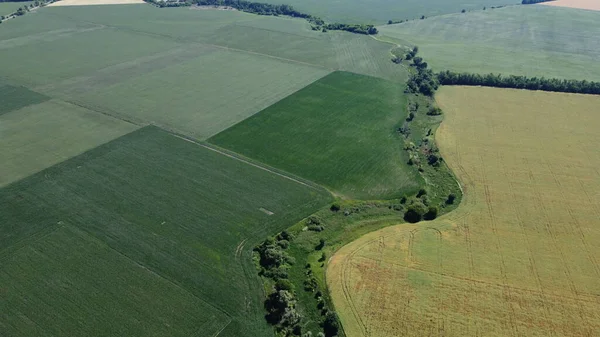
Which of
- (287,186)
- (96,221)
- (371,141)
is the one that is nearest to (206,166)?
(287,186)

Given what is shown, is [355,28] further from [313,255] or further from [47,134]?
[313,255]

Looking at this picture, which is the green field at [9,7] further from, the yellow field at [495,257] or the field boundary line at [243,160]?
the yellow field at [495,257]

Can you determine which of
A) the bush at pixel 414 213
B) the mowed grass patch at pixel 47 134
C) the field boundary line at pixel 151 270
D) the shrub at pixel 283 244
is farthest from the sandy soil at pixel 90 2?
the bush at pixel 414 213

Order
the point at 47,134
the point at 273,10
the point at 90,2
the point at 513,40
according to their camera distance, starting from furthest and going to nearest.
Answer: the point at 90,2 → the point at 273,10 → the point at 513,40 → the point at 47,134

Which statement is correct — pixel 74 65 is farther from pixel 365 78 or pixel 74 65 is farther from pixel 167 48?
pixel 365 78

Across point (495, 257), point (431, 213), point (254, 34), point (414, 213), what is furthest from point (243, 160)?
point (254, 34)

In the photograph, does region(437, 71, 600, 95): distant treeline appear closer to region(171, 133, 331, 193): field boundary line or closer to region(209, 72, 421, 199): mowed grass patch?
region(209, 72, 421, 199): mowed grass patch

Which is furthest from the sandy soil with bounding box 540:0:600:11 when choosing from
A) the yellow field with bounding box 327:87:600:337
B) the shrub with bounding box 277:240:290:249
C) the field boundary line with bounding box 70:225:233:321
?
Answer: the field boundary line with bounding box 70:225:233:321
